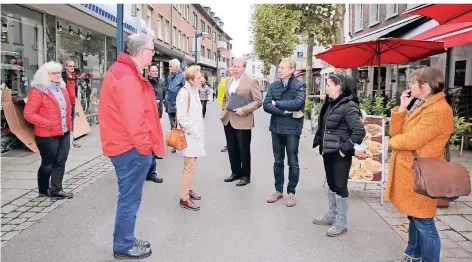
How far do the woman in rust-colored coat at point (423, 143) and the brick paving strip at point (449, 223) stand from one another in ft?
2.08

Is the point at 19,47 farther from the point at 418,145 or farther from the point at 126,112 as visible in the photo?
the point at 418,145

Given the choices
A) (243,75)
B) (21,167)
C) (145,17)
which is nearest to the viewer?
(243,75)

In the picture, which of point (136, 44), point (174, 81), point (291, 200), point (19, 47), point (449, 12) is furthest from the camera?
point (19, 47)

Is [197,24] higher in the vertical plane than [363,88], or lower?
higher

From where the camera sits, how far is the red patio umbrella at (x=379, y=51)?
7.37 m

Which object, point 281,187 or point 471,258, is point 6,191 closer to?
point 281,187

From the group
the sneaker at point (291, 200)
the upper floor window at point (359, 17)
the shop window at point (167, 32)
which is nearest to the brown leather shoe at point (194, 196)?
the sneaker at point (291, 200)

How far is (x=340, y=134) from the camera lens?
4.15 meters

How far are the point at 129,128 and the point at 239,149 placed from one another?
309 cm

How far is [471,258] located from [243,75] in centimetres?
371

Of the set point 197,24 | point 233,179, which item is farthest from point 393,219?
point 197,24

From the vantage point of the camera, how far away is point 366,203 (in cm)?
547

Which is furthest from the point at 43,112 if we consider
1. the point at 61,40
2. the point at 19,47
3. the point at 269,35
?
the point at 269,35

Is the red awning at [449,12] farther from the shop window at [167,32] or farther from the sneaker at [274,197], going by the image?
the shop window at [167,32]
